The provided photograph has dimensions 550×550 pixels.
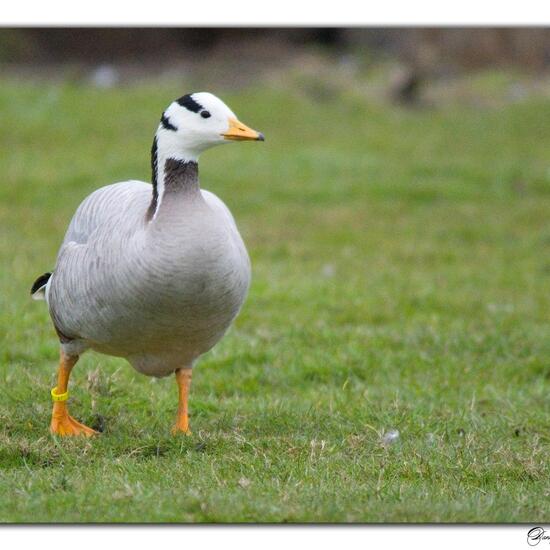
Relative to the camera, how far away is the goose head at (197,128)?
5.10 meters

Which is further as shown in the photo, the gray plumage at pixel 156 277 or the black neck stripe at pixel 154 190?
the black neck stripe at pixel 154 190

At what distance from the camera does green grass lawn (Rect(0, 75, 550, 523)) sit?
461cm

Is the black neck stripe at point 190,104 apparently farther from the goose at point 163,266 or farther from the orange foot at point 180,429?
the orange foot at point 180,429

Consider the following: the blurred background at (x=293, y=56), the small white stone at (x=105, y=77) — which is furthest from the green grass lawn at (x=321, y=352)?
the blurred background at (x=293, y=56)

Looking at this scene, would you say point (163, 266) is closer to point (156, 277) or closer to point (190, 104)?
point (156, 277)

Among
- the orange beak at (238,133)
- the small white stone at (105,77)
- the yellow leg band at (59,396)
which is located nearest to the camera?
the orange beak at (238,133)

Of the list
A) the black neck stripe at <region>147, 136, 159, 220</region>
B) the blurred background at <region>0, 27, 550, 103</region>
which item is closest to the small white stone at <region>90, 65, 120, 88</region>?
the blurred background at <region>0, 27, 550, 103</region>

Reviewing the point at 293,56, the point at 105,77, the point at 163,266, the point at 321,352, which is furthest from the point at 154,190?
the point at 293,56

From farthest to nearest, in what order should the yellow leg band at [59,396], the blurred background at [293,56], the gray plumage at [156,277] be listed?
1. the blurred background at [293,56]
2. the yellow leg band at [59,396]
3. the gray plumage at [156,277]

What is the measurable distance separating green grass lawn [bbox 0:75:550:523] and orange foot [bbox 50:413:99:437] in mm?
107

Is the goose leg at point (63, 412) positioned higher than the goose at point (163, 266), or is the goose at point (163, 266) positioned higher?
the goose at point (163, 266)

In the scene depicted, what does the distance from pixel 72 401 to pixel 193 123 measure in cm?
185

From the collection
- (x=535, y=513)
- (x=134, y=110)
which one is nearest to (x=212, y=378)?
(x=535, y=513)

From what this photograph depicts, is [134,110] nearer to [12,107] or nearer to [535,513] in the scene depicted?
[12,107]
